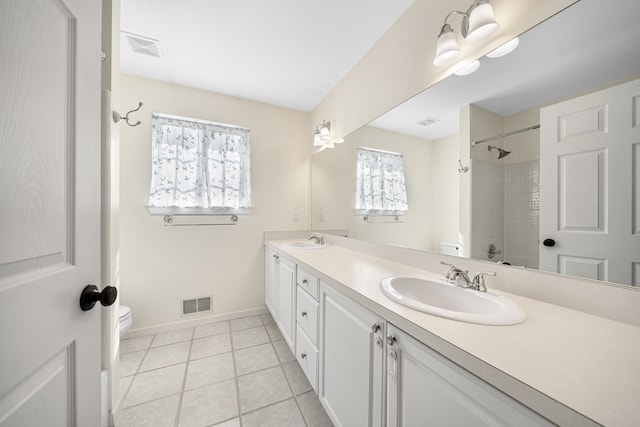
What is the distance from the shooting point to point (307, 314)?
1.42 meters

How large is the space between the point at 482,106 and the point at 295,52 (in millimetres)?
1469

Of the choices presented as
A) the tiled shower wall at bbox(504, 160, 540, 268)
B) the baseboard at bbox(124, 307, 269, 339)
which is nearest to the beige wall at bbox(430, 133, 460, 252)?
the tiled shower wall at bbox(504, 160, 540, 268)

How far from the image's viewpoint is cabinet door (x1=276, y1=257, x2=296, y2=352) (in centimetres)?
166

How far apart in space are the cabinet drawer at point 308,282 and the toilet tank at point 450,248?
2.40ft

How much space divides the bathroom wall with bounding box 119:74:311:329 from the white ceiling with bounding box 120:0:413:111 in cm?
23

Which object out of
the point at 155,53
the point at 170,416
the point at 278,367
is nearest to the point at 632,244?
the point at 278,367

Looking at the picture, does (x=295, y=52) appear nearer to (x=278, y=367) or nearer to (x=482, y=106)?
(x=482, y=106)

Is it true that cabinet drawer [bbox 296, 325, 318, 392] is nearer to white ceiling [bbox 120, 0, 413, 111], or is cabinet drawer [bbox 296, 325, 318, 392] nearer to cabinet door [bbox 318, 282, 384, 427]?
cabinet door [bbox 318, 282, 384, 427]

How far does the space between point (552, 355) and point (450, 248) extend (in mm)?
750

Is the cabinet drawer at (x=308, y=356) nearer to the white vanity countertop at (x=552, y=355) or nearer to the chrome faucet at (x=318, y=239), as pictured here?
the white vanity countertop at (x=552, y=355)

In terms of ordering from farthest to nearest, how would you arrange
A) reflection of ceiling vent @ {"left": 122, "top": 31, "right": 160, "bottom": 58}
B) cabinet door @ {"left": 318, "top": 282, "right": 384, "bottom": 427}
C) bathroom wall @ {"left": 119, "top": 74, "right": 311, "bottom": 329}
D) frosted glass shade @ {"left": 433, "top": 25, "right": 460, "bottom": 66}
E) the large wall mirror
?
bathroom wall @ {"left": 119, "top": 74, "right": 311, "bottom": 329}
reflection of ceiling vent @ {"left": 122, "top": 31, "right": 160, "bottom": 58}
frosted glass shade @ {"left": 433, "top": 25, "right": 460, "bottom": 66}
cabinet door @ {"left": 318, "top": 282, "right": 384, "bottom": 427}
the large wall mirror

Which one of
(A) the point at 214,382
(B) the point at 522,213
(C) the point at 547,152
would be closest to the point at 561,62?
(C) the point at 547,152

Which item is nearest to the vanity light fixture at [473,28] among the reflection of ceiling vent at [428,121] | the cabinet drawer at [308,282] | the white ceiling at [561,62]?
the white ceiling at [561,62]

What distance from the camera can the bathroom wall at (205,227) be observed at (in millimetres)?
2092
